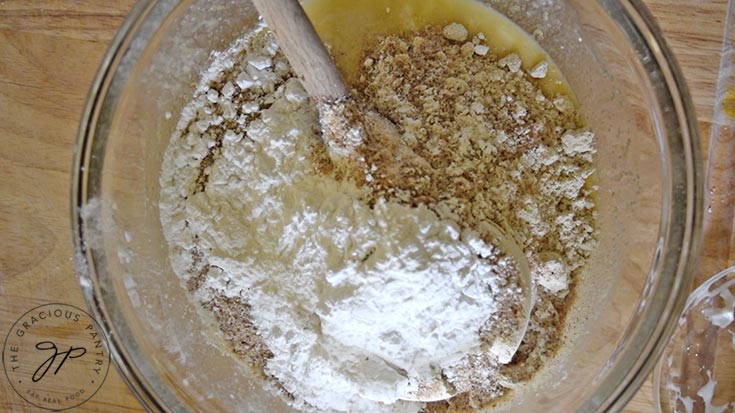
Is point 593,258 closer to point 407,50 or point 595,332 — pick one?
point 595,332

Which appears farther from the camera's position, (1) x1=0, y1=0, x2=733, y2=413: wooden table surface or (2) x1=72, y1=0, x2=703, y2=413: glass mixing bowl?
(1) x1=0, y1=0, x2=733, y2=413: wooden table surface

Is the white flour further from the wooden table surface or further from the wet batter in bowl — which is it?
the wooden table surface

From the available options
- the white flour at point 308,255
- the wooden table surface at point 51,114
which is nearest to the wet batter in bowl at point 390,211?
the white flour at point 308,255

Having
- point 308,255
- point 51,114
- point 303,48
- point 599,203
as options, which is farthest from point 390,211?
point 51,114

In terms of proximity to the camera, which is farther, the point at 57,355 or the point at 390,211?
the point at 57,355

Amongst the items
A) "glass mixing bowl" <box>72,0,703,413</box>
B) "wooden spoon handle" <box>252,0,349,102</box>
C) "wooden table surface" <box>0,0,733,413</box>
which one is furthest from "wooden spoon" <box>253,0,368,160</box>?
"wooden table surface" <box>0,0,733,413</box>

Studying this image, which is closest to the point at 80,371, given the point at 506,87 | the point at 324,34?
the point at 324,34

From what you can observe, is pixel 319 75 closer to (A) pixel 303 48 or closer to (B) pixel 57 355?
(A) pixel 303 48
